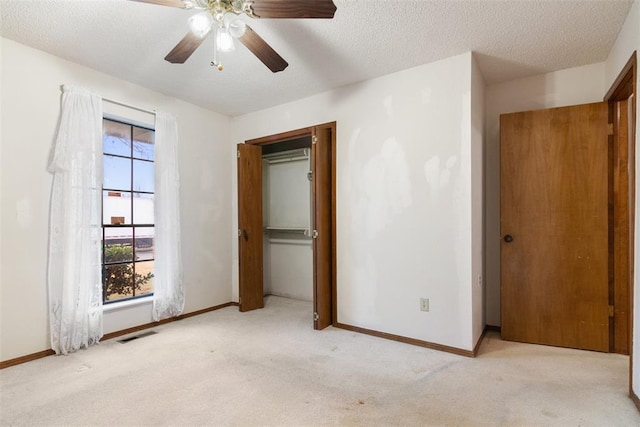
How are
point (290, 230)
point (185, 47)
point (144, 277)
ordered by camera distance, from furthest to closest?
point (290, 230) → point (144, 277) → point (185, 47)

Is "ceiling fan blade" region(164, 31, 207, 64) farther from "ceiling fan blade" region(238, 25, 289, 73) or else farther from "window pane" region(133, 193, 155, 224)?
"window pane" region(133, 193, 155, 224)

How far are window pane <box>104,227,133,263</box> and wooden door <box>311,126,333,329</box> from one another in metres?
2.01

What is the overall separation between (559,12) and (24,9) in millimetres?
3595

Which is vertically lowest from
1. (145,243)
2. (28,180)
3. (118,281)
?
Result: (118,281)

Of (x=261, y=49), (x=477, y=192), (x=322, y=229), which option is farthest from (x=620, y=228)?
(x=261, y=49)

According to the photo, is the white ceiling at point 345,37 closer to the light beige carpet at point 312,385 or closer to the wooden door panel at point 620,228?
the wooden door panel at point 620,228

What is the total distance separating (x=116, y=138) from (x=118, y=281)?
155 centimetres

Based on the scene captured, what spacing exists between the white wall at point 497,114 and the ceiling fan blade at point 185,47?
2.88m

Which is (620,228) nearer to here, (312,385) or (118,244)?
(312,385)

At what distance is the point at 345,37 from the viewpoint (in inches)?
94.8

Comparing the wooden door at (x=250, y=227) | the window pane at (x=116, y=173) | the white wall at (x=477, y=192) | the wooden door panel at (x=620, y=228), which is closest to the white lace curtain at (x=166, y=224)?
the window pane at (x=116, y=173)

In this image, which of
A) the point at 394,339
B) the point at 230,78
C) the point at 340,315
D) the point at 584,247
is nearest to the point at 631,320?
the point at 584,247

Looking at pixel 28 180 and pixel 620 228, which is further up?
pixel 28 180

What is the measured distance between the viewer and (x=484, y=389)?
208 cm
